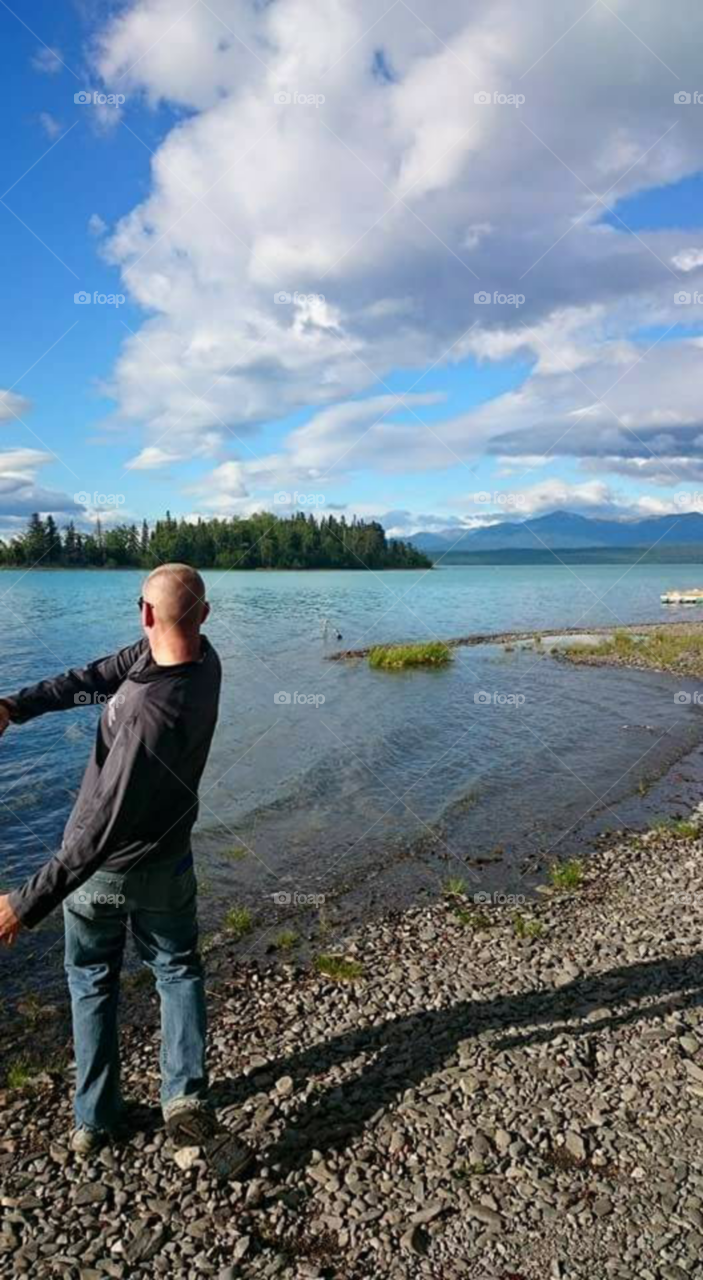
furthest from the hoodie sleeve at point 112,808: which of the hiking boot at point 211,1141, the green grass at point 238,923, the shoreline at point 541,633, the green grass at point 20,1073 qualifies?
the shoreline at point 541,633

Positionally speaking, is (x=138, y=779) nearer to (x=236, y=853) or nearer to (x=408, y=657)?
(x=236, y=853)

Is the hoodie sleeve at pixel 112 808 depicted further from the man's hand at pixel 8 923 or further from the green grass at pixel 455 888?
the green grass at pixel 455 888

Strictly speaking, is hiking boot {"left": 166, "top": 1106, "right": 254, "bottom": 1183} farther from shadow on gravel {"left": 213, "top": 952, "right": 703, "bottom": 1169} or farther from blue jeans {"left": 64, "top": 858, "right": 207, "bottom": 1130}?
shadow on gravel {"left": 213, "top": 952, "right": 703, "bottom": 1169}

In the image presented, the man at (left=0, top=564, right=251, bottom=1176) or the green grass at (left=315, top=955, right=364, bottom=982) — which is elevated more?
the man at (left=0, top=564, right=251, bottom=1176)

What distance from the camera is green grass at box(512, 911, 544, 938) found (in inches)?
412

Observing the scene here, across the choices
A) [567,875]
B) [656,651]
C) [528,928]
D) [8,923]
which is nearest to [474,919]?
[528,928]

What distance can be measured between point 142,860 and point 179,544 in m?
102

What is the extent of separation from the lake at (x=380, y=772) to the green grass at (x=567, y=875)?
0.62m

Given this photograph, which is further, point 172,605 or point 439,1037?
point 439,1037

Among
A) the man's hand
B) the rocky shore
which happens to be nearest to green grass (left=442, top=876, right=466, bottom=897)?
the rocky shore

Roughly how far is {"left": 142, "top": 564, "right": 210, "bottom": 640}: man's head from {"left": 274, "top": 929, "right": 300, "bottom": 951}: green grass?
6636 mm

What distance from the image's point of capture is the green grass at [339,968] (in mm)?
9219

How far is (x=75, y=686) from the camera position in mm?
6227

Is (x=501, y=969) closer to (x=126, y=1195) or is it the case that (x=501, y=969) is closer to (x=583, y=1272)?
(x=583, y=1272)
